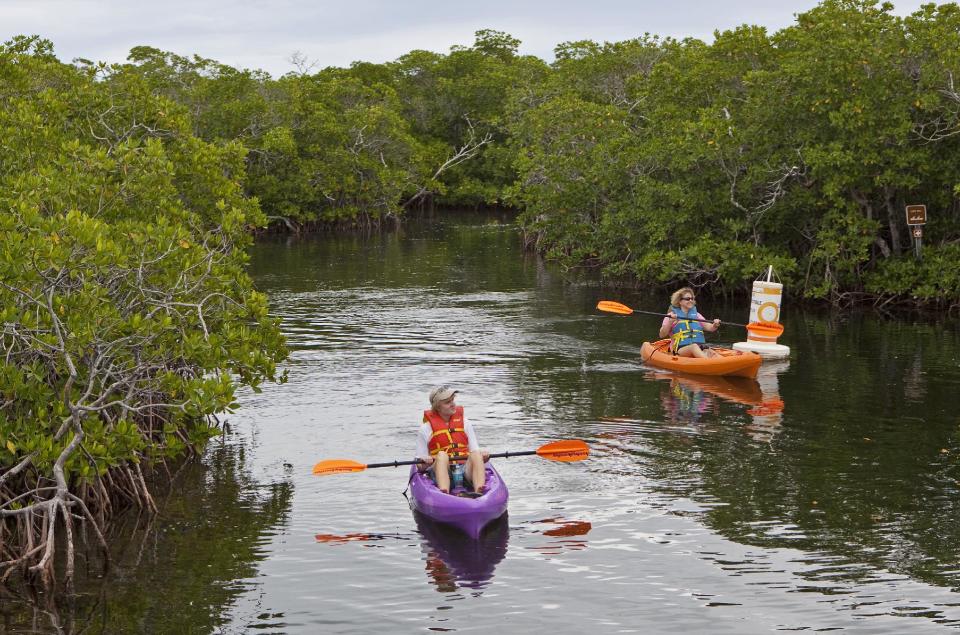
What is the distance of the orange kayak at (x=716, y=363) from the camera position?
69.3 feet

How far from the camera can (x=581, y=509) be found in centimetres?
1362

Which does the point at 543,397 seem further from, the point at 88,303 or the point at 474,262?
the point at 474,262

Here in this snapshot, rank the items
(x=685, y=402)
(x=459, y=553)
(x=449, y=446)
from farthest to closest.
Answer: (x=685, y=402) < (x=449, y=446) < (x=459, y=553)

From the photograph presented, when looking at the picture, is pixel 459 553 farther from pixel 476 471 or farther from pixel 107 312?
pixel 107 312

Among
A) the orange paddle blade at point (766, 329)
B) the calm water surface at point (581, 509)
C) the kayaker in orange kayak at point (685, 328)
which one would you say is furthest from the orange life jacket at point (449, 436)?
the orange paddle blade at point (766, 329)

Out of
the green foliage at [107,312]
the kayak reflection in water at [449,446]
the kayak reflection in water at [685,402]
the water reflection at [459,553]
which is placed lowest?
the water reflection at [459,553]

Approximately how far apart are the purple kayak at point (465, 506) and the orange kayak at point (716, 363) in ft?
29.4

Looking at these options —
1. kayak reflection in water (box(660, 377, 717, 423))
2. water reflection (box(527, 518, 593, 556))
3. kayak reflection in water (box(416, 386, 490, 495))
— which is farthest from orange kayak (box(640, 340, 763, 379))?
water reflection (box(527, 518, 593, 556))

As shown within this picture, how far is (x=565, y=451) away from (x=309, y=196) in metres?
43.9

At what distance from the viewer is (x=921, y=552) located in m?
12.0

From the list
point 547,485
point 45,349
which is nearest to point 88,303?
point 45,349

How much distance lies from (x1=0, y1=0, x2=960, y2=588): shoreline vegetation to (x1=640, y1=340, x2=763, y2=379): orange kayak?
698 centimetres

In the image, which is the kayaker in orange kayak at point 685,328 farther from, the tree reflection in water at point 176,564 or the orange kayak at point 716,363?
the tree reflection in water at point 176,564

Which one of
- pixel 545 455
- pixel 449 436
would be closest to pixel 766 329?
pixel 545 455
